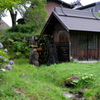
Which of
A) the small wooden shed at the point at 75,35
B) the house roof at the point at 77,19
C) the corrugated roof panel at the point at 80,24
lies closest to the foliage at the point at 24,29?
the small wooden shed at the point at 75,35

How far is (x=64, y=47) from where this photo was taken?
11.5 meters

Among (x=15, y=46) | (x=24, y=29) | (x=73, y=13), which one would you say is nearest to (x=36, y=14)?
(x=24, y=29)

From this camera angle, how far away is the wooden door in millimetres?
11641

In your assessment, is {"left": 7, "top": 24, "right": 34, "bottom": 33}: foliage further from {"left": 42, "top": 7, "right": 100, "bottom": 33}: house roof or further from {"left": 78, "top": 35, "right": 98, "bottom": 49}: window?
{"left": 78, "top": 35, "right": 98, "bottom": 49}: window

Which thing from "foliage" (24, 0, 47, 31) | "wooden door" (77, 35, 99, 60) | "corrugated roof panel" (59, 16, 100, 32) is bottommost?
"wooden door" (77, 35, 99, 60)

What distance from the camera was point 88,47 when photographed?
11.9 m

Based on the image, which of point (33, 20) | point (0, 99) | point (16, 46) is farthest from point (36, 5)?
point (0, 99)

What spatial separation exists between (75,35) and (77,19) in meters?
1.42

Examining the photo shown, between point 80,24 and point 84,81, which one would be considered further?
point 80,24

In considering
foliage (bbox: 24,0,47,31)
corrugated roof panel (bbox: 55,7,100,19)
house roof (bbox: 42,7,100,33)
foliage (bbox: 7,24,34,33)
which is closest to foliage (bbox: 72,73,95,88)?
house roof (bbox: 42,7,100,33)

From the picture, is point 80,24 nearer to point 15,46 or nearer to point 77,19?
point 77,19

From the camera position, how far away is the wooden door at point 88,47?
11.6 meters

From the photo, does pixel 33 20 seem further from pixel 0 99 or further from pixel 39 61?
pixel 0 99

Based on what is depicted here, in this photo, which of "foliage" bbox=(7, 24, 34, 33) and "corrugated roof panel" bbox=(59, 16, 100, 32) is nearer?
"corrugated roof panel" bbox=(59, 16, 100, 32)
